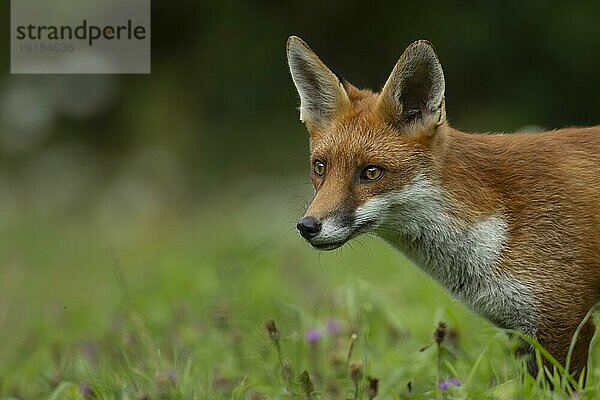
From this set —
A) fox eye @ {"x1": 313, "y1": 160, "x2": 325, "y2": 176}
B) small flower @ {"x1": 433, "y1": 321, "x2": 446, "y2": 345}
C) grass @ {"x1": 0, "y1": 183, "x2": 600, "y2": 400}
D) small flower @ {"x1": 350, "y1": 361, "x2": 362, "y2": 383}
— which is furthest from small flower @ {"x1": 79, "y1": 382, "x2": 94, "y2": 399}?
small flower @ {"x1": 433, "y1": 321, "x2": 446, "y2": 345}

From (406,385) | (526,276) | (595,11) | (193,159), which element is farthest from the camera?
(193,159)

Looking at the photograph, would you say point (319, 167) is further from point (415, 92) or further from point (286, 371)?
point (286, 371)

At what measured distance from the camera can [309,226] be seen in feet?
14.9

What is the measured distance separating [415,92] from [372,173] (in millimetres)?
482

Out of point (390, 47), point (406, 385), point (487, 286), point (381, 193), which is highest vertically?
point (390, 47)

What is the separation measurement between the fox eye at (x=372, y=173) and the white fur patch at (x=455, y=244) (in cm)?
10

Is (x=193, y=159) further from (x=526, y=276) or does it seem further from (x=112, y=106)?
(x=526, y=276)

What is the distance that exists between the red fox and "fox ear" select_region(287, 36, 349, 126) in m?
0.01

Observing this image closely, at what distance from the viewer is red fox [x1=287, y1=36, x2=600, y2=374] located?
185 inches

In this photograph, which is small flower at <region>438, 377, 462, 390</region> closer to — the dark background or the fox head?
the fox head

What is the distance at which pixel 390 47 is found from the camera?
51.8 ft

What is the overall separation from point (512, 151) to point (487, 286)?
0.74 metres

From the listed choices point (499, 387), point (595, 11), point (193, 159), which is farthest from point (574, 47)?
point (499, 387)

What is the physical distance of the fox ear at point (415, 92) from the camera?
15.9ft
